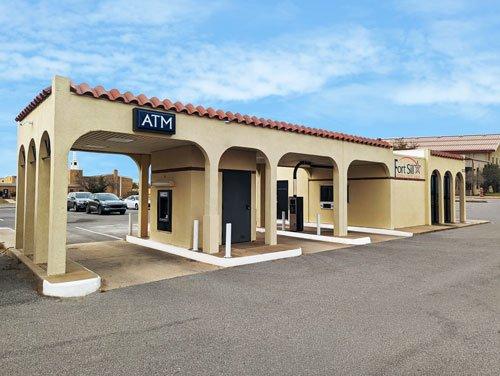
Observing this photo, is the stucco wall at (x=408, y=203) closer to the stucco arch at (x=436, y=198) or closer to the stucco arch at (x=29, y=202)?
the stucco arch at (x=436, y=198)

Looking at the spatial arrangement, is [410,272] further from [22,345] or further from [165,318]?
[22,345]

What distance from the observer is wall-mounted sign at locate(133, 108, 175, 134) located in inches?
313

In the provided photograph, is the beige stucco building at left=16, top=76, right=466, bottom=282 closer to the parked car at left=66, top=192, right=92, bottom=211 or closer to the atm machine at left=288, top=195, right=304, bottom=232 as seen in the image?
the atm machine at left=288, top=195, right=304, bottom=232

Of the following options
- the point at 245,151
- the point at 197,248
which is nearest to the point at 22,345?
the point at 197,248

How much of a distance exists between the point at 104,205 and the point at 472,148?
59.0 meters

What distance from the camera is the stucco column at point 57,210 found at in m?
7.00

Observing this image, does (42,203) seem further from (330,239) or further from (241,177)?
(330,239)

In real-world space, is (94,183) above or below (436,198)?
above

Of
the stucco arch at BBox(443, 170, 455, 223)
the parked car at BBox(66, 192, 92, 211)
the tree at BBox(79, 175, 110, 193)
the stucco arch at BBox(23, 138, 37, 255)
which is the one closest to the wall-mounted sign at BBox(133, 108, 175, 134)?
the stucco arch at BBox(23, 138, 37, 255)

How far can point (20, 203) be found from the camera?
10625mm

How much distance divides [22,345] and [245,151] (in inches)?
336

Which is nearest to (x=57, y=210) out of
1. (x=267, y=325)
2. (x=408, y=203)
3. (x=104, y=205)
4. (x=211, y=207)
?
(x=211, y=207)

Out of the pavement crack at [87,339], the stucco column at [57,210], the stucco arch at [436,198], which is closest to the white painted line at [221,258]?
the stucco column at [57,210]

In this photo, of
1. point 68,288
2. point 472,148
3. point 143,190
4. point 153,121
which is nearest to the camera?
point 68,288
